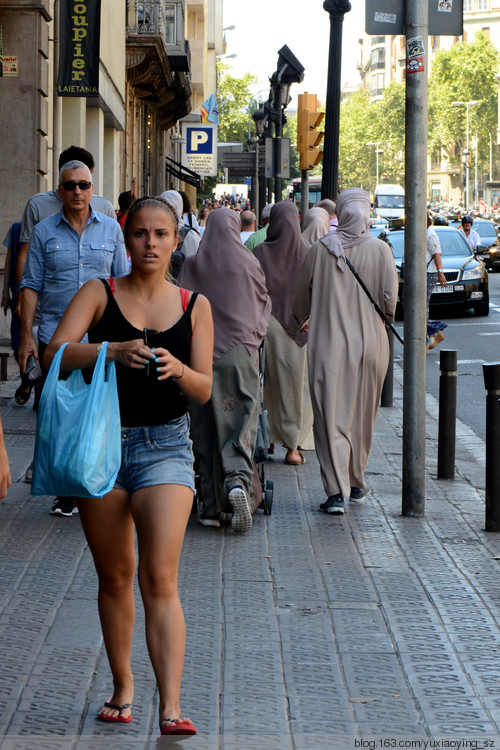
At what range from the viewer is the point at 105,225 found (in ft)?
23.9

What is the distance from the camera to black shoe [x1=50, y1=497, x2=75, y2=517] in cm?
743

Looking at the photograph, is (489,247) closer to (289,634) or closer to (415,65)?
(415,65)

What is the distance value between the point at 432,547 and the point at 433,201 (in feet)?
521

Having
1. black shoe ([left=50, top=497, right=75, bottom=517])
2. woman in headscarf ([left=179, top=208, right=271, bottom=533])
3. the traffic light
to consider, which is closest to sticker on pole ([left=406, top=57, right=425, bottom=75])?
woman in headscarf ([left=179, top=208, right=271, bottom=533])

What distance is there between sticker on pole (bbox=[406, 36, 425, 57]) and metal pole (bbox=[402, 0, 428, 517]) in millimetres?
25

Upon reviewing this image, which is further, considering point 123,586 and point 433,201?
point 433,201

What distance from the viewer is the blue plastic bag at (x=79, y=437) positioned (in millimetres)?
3764

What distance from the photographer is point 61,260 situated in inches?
282

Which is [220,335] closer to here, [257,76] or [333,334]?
[333,334]

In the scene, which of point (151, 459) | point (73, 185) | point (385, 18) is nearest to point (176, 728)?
point (151, 459)

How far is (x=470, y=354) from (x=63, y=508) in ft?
37.2

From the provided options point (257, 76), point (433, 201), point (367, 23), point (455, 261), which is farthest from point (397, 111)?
point (367, 23)

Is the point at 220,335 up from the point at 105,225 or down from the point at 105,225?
down

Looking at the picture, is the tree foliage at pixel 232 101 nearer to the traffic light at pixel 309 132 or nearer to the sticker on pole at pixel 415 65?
the traffic light at pixel 309 132
